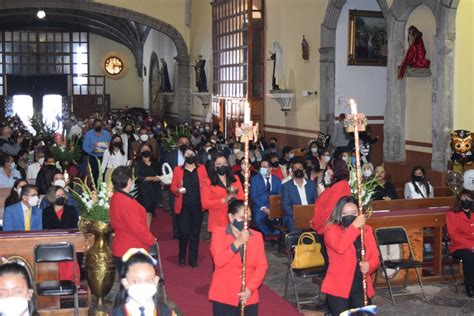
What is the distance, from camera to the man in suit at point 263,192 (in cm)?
1173

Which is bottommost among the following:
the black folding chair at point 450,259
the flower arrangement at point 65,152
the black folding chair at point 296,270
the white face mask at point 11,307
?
the black folding chair at point 450,259

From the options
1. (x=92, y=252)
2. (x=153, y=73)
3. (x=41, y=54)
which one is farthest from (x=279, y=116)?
(x=41, y=54)

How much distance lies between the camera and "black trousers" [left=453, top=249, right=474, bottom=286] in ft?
29.9

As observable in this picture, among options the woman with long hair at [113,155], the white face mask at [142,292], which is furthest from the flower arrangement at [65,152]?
the white face mask at [142,292]

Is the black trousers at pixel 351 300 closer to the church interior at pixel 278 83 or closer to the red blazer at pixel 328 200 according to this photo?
the church interior at pixel 278 83

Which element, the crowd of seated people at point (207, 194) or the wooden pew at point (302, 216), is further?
the wooden pew at point (302, 216)

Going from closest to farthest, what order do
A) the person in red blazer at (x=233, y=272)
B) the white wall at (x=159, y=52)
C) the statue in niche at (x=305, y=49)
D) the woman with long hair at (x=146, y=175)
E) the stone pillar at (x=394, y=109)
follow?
1. the person in red blazer at (x=233, y=272)
2. the woman with long hair at (x=146, y=175)
3. the stone pillar at (x=394, y=109)
4. the statue in niche at (x=305, y=49)
5. the white wall at (x=159, y=52)

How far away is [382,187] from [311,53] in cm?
761

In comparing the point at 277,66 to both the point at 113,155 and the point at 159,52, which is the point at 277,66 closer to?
the point at 113,155

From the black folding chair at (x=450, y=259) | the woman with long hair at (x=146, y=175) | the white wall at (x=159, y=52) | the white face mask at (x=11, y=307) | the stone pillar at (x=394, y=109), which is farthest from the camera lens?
the white wall at (x=159, y=52)

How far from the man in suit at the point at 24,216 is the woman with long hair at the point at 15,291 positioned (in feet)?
15.8

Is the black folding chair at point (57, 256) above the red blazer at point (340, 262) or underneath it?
underneath

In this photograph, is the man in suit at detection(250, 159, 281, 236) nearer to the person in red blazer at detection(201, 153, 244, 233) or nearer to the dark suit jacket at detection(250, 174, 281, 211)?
the dark suit jacket at detection(250, 174, 281, 211)

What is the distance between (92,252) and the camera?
8.14 meters
